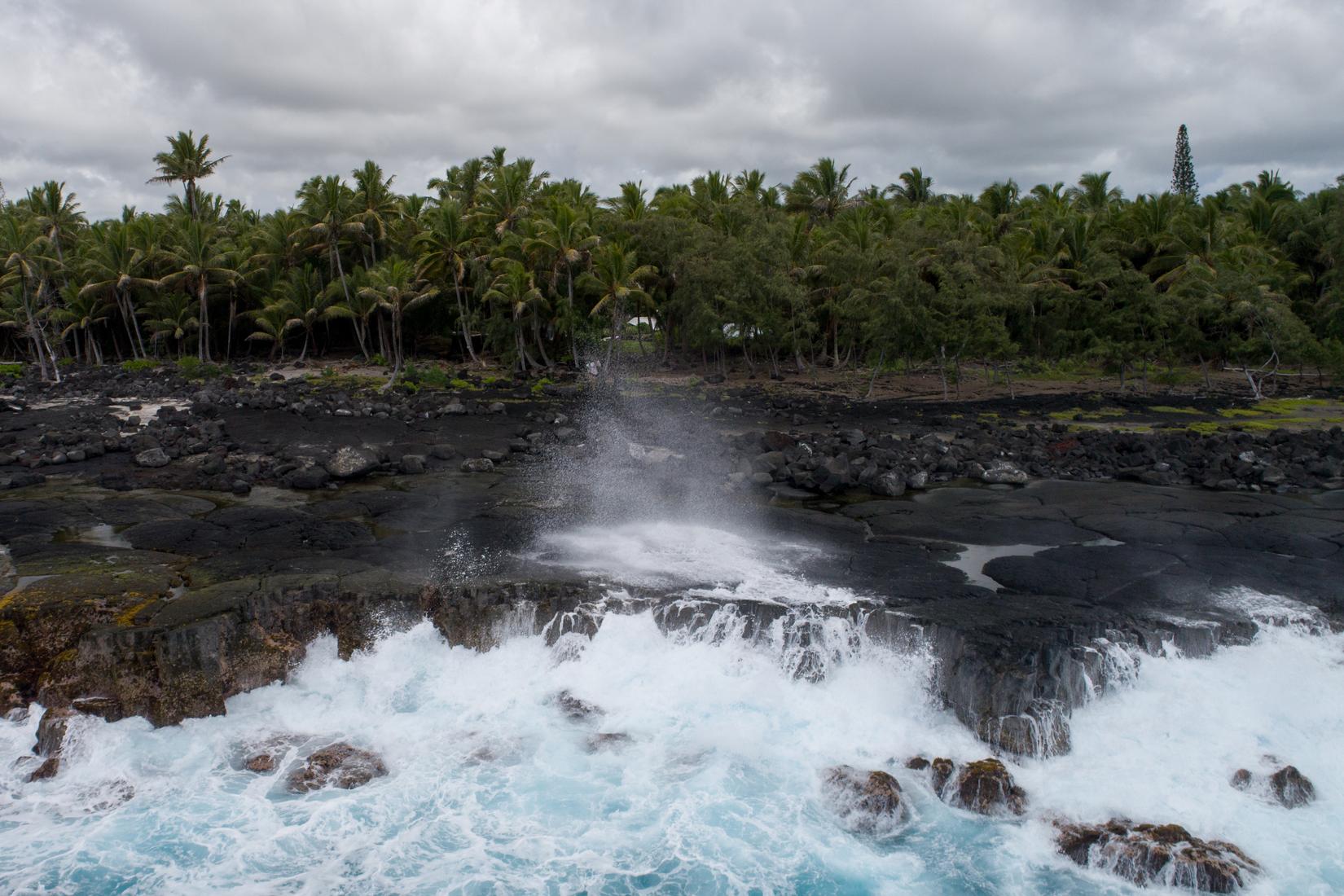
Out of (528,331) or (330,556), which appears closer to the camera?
(330,556)

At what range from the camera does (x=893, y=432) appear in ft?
101

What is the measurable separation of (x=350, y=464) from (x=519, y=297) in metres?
25.0

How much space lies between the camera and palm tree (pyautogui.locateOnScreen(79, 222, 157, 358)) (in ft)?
175

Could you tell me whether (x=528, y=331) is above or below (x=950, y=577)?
above

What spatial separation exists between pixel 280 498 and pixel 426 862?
13065 mm

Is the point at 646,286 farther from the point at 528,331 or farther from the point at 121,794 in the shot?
the point at 121,794

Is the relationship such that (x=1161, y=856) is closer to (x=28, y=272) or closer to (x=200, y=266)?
(x=200, y=266)

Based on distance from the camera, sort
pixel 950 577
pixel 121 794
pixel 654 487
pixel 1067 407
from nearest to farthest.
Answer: pixel 121 794
pixel 950 577
pixel 654 487
pixel 1067 407

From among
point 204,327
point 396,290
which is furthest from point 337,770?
point 204,327

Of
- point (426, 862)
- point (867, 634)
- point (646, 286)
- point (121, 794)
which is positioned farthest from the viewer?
point (646, 286)

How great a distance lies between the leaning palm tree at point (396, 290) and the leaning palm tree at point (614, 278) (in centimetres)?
993

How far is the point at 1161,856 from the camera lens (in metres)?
8.95

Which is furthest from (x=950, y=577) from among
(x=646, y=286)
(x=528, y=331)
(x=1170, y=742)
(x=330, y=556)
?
(x=528, y=331)

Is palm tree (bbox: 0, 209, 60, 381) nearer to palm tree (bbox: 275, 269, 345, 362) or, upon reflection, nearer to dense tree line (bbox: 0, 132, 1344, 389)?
A: dense tree line (bbox: 0, 132, 1344, 389)
